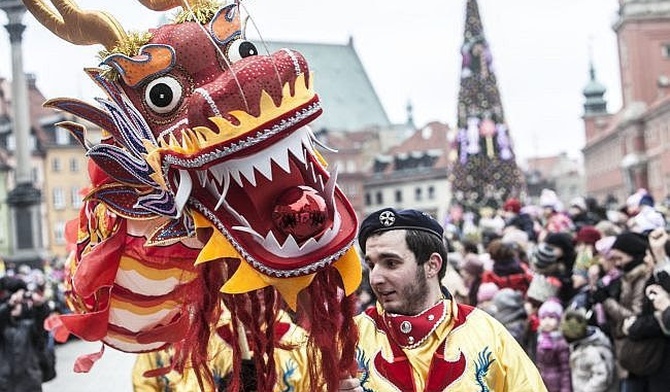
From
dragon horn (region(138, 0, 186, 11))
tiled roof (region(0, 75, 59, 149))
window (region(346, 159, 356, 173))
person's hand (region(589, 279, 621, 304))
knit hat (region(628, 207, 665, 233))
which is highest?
tiled roof (region(0, 75, 59, 149))

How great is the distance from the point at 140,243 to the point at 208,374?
631mm

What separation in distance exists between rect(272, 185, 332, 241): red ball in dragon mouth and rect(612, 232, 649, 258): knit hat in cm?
458

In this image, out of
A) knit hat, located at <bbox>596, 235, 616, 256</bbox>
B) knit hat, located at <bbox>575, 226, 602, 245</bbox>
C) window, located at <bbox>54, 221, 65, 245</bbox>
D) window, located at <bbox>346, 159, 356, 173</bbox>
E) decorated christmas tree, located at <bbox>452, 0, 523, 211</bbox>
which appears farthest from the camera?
window, located at <bbox>346, 159, 356, 173</bbox>

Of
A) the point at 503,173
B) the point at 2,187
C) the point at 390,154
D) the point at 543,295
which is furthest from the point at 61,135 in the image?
the point at 543,295

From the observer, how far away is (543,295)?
7926 millimetres

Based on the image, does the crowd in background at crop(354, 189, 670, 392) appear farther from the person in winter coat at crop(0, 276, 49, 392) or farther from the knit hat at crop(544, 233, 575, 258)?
the person in winter coat at crop(0, 276, 49, 392)

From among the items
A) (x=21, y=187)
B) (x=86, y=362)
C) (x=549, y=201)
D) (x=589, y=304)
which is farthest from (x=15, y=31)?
(x=86, y=362)

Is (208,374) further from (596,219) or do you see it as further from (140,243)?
(596,219)

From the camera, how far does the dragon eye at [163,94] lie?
328 centimetres

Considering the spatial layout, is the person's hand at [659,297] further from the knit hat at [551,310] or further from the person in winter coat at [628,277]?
the knit hat at [551,310]

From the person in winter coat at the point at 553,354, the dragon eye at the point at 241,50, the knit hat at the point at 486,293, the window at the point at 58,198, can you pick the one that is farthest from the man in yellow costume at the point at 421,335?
the window at the point at 58,198

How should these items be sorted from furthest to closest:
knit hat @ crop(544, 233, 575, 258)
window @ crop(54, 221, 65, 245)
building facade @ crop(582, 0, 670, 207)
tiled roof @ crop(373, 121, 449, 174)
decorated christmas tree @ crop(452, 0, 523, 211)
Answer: tiled roof @ crop(373, 121, 449, 174), window @ crop(54, 221, 65, 245), building facade @ crop(582, 0, 670, 207), decorated christmas tree @ crop(452, 0, 523, 211), knit hat @ crop(544, 233, 575, 258)

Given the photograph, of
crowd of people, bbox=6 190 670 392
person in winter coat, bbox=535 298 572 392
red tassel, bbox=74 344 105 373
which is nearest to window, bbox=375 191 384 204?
crowd of people, bbox=6 190 670 392

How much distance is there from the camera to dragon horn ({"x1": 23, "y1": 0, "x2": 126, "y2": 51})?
11.4 ft
